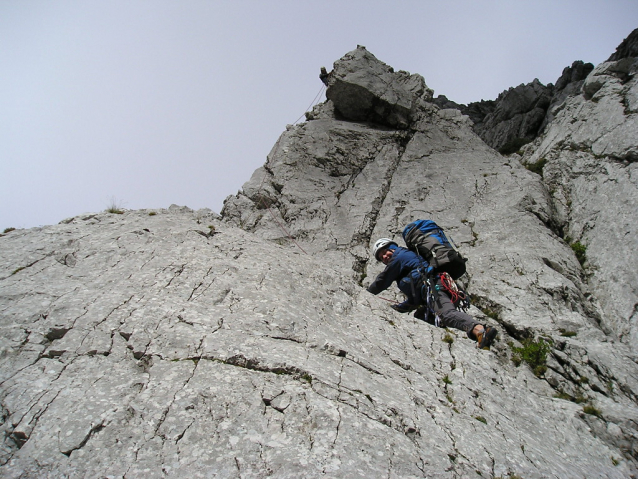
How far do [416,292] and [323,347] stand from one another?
164 inches

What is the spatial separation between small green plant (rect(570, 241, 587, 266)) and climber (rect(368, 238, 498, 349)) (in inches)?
287

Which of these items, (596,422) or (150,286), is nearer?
(596,422)

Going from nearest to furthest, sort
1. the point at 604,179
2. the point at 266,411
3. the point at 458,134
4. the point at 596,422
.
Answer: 1. the point at 266,411
2. the point at 596,422
3. the point at 604,179
4. the point at 458,134

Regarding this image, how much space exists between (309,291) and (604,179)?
45.7 feet

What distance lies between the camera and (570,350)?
9.53 metres

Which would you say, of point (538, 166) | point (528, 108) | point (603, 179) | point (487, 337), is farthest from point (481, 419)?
point (528, 108)

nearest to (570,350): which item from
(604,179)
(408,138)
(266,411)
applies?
(266,411)

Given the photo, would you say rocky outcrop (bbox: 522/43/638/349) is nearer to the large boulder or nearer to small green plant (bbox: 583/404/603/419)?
small green plant (bbox: 583/404/603/419)

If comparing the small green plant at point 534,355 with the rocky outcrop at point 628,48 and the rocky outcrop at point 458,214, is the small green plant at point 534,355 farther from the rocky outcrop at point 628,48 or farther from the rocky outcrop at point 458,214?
the rocky outcrop at point 628,48

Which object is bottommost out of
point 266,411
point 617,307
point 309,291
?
point 266,411

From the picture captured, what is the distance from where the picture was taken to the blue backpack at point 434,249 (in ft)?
35.1

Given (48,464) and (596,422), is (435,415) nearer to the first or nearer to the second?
(596,422)

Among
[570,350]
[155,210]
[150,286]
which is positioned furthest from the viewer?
[155,210]

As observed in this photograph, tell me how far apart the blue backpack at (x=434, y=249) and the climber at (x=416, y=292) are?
0.75 feet
